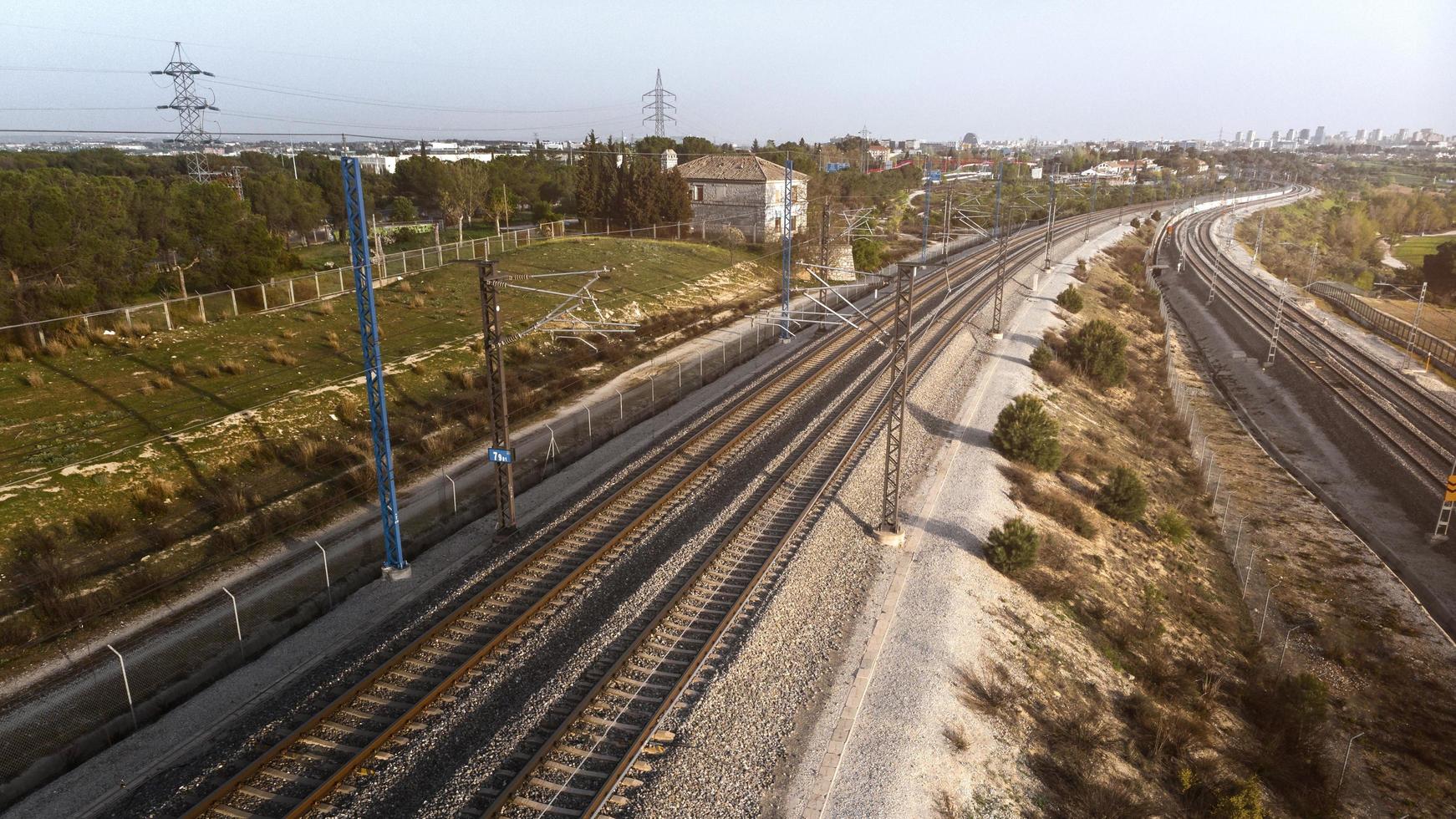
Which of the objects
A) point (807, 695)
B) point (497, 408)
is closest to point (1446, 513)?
point (807, 695)

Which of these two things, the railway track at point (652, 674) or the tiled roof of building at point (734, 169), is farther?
the tiled roof of building at point (734, 169)

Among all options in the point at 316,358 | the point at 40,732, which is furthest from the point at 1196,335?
the point at 40,732

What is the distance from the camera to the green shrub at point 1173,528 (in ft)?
88.1

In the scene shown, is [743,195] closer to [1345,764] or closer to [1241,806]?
[1345,764]

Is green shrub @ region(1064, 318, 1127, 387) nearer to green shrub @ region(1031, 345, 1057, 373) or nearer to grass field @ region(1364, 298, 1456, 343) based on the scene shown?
green shrub @ region(1031, 345, 1057, 373)

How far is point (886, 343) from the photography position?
128ft

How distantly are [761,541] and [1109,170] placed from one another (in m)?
206

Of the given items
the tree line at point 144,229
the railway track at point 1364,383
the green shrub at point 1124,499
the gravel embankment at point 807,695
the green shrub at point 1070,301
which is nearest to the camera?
the gravel embankment at point 807,695

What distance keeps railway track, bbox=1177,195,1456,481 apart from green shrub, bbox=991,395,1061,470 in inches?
705

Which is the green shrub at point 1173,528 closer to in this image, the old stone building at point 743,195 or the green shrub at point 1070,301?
the green shrub at point 1070,301

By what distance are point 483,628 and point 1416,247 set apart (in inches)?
5594

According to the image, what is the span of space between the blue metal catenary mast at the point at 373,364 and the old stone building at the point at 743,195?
5638cm

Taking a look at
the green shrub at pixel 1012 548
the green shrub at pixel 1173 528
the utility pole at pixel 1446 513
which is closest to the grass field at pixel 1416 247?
the utility pole at pixel 1446 513

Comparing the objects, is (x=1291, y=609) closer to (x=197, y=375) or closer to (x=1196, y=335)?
(x=197, y=375)
